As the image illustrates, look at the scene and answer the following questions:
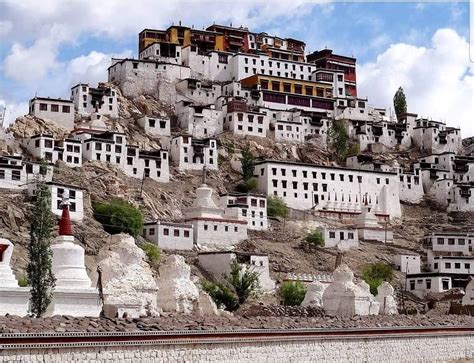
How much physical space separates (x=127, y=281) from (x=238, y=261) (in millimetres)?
31794

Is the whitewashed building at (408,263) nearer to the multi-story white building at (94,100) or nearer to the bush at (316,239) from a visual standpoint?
the bush at (316,239)

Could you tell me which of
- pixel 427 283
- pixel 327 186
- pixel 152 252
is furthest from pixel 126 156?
pixel 427 283

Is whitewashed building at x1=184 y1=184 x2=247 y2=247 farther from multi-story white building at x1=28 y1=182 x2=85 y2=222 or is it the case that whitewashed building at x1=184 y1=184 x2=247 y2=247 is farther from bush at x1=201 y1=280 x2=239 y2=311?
bush at x1=201 y1=280 x2=239 y2=311

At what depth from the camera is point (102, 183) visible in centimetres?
6800

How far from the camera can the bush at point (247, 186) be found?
79062mm

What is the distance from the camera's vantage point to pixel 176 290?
31375 millimetres

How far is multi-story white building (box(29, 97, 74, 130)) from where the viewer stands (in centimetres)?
7581

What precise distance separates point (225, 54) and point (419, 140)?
21.6 m

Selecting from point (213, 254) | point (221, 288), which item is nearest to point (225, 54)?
point (213, 254)

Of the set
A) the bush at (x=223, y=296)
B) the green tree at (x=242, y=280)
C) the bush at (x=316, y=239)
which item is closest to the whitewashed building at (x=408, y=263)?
the bush at (x=316, y=239)

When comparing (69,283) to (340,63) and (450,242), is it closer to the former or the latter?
(450,242)

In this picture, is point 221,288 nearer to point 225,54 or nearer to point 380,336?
point 380,336

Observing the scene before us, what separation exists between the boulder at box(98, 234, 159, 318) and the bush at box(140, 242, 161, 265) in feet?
85.6

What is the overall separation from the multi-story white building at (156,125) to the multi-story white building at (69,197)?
1942 cm
